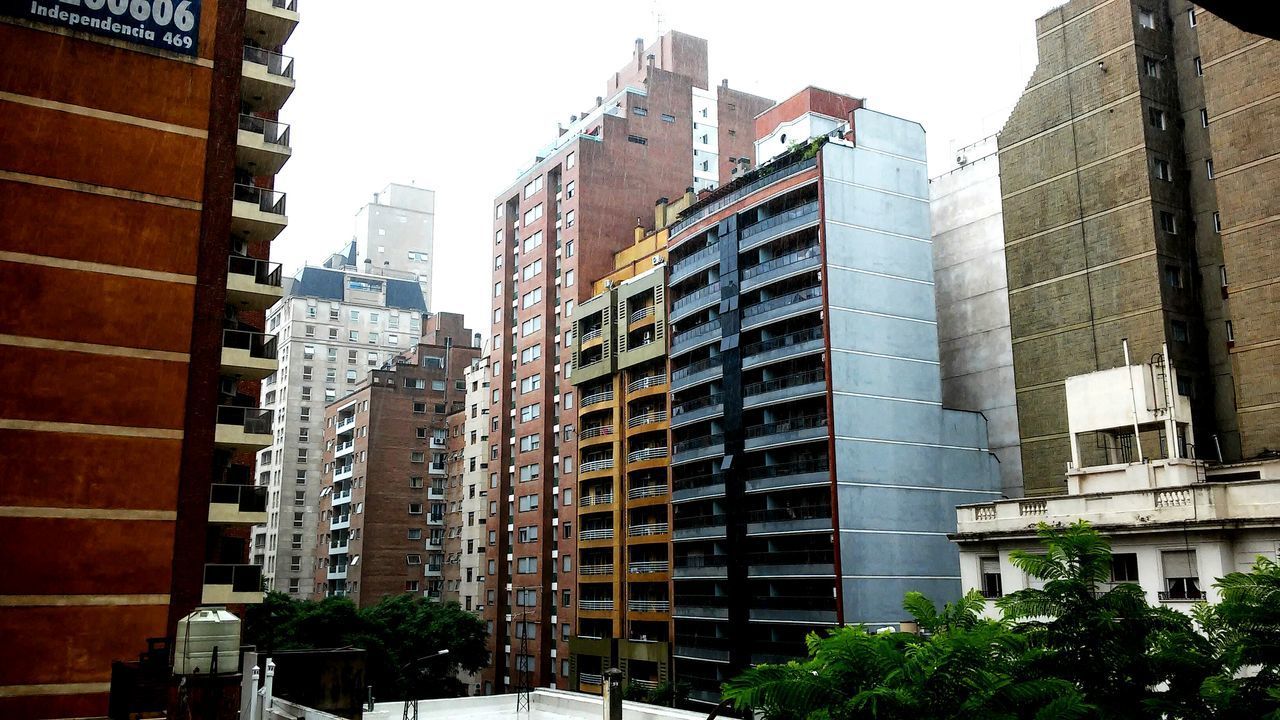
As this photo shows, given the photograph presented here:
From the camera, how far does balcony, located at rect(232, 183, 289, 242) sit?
43.8 metres

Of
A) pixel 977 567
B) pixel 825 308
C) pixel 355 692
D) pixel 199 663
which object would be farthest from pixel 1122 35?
pixel 199 663

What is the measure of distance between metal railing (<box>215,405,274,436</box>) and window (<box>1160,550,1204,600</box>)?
37.3 meters

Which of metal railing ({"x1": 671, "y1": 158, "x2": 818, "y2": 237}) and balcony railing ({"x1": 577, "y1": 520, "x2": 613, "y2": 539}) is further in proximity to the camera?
balcony railing ({"x1": 577, "y1": 520, "x2": 613, "y2": 539})

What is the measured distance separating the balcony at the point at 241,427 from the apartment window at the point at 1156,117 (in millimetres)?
48677

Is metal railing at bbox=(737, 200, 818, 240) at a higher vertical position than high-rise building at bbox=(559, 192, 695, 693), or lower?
higher

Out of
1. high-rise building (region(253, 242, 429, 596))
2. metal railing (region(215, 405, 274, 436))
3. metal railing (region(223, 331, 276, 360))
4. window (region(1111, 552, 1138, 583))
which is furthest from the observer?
high-rise building (region(253, 242, 429, 596))

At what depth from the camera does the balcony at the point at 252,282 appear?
4312cm

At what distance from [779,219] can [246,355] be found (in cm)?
3851

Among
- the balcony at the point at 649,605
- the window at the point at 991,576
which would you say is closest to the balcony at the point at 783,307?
the window at the point at 991,576

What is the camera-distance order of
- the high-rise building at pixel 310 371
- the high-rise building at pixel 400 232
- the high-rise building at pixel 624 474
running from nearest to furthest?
1. the high-rise building at pixel 624 474
2. the high-rise building at pixel 310 371
3. the high-rise building at pixel 400 232

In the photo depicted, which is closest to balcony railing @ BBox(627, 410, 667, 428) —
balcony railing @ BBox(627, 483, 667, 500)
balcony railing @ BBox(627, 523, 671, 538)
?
balcony railing @ BBox(627, 483, 667, 500)

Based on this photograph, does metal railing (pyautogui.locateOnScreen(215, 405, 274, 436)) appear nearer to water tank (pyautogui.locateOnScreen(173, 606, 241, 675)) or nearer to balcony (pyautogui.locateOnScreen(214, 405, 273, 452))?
balcony (pyautogui.locateOnScreen(214, 405, 273, 452))

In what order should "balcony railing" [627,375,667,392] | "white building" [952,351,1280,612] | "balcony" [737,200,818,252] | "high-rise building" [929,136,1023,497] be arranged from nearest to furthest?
"white building" [952,351,1280,612]
"balcony" [737,200,818,252]
"high-rise building" [929,136,1023,497]
"balcony railing" [627,375,667,392]

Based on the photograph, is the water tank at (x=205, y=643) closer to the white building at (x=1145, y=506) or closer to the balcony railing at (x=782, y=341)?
the white building at (x=1145, y=506)
